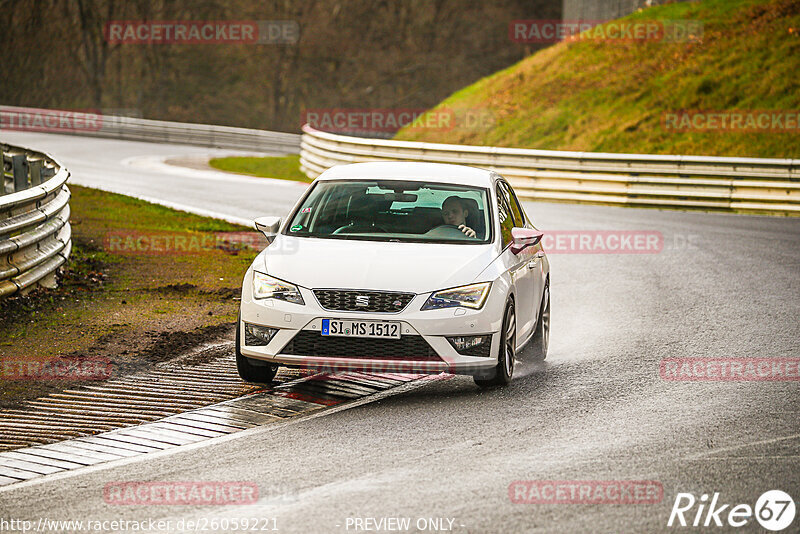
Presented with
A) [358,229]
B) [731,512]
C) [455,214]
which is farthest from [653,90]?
[731,512]

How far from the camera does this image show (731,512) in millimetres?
5566

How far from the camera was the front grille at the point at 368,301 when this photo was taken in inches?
305

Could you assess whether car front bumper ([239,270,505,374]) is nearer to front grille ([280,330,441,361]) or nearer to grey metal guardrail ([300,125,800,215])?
front grille ([280,330,441,361])

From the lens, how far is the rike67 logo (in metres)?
5.42

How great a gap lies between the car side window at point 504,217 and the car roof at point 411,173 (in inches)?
6.5

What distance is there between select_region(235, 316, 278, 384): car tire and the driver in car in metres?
1.81

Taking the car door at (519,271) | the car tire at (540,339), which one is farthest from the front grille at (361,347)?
the car tire at (540,339)

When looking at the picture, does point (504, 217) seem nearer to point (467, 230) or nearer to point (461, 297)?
point (467, 230)

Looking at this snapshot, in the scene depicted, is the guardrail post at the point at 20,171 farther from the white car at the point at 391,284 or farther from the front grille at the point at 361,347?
the front grille at the point at 361,347

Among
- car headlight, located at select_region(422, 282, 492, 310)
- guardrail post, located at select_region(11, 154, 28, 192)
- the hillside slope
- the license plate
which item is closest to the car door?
car headlight, located at select_region(422, 282, 492, 310)

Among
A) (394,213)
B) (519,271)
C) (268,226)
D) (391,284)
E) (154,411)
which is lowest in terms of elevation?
(154,411)

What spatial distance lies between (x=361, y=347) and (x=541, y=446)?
154 centimetres

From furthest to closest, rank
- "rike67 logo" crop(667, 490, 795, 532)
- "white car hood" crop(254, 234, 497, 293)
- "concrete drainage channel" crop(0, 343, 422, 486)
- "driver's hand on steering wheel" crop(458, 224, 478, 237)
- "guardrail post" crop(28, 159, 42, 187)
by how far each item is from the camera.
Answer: "guardrail post" crop(28, 159, 42, 187), "driver's hand on steering wheel" crop(458, 224, 478, 237), "white car hood" crop(254, 234, 497, 293), "concrete drainage channel" crop(0, 343, 422, 486), "rike67 logo" crop(667, 490, 795, 532)

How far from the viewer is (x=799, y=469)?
20.7 ft
